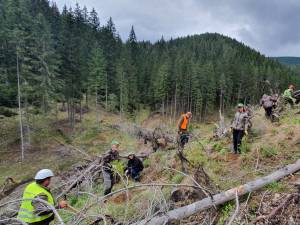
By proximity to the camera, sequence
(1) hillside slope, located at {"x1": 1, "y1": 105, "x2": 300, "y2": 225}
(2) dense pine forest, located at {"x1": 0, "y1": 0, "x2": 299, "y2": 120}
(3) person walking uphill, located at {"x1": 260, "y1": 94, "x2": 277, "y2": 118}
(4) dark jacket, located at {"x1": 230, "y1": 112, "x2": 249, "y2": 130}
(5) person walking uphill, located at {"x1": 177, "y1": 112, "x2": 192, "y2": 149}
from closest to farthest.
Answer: (1) hillside slope, located at {"x1": 1, "y1": 105, "x2": 300, "y2": 225}
(4) dark jacket, located at {"x1": 230, "y1": 112, "x2": 249, "y2": 130}
(3) person walking uphill, located at {"x1": 260, "y1": 94, "x2": 277, "y2": 118}
(5) person walking uphill, located at {"x1": 177, "y1": 112, "x2": 192, "y2": 149}
(2) dense pine forest, located at {"x1": 0, "y1": 0, "x2": 299, "y2": 120}

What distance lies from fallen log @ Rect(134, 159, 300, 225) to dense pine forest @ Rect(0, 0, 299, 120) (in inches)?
985

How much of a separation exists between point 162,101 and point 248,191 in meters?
50.2

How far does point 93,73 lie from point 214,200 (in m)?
42.3

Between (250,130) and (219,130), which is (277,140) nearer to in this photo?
(250,130)

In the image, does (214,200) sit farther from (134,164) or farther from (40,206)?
(134,164)

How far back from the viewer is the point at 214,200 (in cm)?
541

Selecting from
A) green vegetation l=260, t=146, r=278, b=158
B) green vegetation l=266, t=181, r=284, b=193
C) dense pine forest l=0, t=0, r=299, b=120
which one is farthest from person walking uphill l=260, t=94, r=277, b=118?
dense pine forest l=0, t=0, r=299, b=120

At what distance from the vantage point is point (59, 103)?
48.0m

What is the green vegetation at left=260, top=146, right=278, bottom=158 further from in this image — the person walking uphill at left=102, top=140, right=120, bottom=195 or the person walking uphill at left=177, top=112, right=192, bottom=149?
the person walking uphill at left=102, top=140, right=120, bottom=195

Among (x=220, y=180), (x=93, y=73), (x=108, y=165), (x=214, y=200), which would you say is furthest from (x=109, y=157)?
(x=93, y=73)

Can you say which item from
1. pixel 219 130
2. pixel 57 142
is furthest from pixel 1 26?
pixel 219 130

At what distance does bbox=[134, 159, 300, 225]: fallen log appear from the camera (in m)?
5.02

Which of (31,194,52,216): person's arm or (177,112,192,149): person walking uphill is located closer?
(31,194,52,216): person's arm

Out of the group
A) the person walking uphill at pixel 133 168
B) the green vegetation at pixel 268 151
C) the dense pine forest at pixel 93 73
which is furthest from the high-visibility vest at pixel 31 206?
the dense pine forest at pixel 93 73
